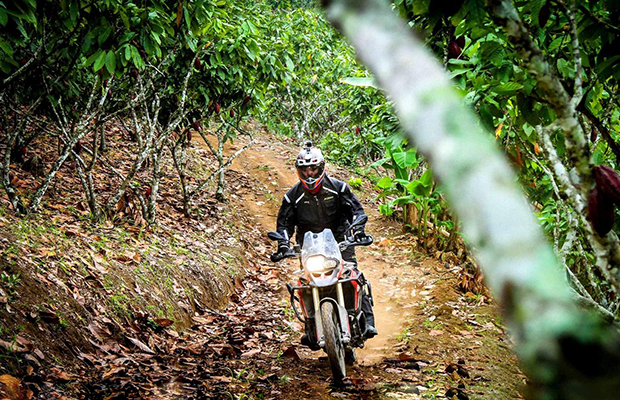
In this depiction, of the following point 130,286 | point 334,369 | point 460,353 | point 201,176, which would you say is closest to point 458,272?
point 460,353

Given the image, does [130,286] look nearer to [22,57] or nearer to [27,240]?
[27,240]

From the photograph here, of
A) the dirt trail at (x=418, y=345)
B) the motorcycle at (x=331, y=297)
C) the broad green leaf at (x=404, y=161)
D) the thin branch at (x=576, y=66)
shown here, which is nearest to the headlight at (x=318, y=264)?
the motorcycle at (x=331, y=297)

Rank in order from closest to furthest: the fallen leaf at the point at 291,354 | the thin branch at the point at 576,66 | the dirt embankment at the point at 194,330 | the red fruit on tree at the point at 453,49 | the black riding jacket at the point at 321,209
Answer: the thin branch at the point at 576,66, the red fruit on tree at the point at 453,49, the dirt embankment at the point at 194,330, the fallen leaf at the point at 291,354, the black riding jacket at the point at 321,209

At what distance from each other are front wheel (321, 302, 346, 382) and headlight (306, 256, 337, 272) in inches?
12.4

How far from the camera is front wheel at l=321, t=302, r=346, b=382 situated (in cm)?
400

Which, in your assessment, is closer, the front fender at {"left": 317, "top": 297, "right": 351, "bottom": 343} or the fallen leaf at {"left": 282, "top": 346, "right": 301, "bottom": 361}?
the front fender at {"left": 317, "top": 297, "right": 351, "bottom": 343}

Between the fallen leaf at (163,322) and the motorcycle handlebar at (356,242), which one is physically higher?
the motorcycle handlebar at (356,242)

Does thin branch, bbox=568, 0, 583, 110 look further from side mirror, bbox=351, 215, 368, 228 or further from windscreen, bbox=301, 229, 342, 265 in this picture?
side mirror, bbox=351, 215, 368, 228

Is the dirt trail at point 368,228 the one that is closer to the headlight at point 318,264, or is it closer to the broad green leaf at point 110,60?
the headlight at point 318,264

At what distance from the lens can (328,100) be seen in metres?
19.0

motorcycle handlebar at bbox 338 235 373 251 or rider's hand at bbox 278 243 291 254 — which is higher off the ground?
rider's hand at bbox 278 243 291 254

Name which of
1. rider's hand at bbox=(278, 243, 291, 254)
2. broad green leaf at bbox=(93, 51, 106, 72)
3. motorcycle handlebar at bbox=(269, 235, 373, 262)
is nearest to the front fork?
motorcycle handlebar at bbox=(269, 235, 373, 262)

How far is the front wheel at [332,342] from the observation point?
400 centimetres

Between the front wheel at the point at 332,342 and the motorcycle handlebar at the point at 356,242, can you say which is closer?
the front wheel at the point at 332,342
